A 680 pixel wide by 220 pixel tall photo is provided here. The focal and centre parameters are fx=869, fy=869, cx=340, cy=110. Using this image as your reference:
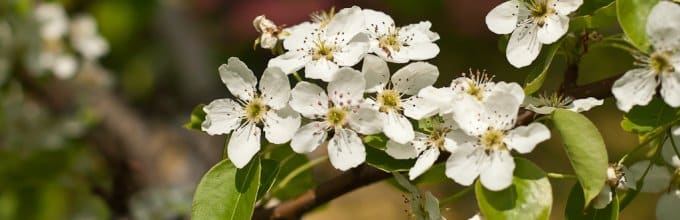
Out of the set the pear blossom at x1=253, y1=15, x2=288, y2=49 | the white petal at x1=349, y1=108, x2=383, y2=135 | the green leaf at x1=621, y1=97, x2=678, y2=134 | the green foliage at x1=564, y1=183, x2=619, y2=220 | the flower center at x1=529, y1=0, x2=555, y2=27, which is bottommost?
the green foliage at x1=564, y1=183, x2=619, y2=220

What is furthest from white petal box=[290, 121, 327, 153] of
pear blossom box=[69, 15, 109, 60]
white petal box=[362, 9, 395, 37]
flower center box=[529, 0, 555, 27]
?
pear blossom box=[69, 15, 109, 60]

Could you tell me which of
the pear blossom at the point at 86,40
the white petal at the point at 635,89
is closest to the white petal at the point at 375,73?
the white petal at the point at 635,89

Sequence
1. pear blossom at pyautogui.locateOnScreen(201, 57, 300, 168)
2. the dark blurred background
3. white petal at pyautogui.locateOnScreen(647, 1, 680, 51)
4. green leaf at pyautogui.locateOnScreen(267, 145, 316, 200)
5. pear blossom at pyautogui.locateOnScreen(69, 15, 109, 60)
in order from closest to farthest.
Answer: white petal at pyautogui.locateOnScreen(647, 1, 680, 51) → pear blossom at pyautogui.locateOnScreen(201, 57, 300, 168) → green leaf at pyautogui.locateOnScreen(267, 145, 316, 200) → the dark blurred background → pear blossom at pyautogui.locateOnScreen(69, 15, 109, 60)

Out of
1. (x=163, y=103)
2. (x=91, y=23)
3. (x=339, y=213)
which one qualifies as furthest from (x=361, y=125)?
(x=339, y=213)

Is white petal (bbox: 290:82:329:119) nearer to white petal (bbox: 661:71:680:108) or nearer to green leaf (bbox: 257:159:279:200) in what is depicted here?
green leaf (bbox: 257:159:279:200)

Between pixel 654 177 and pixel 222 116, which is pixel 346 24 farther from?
pixel 654 177

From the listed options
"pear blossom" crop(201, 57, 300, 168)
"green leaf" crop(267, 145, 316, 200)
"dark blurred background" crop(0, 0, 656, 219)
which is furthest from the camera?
"dark blurred background" crop(0, 0, 656, 219)

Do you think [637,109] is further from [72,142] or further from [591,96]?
[72,142]
